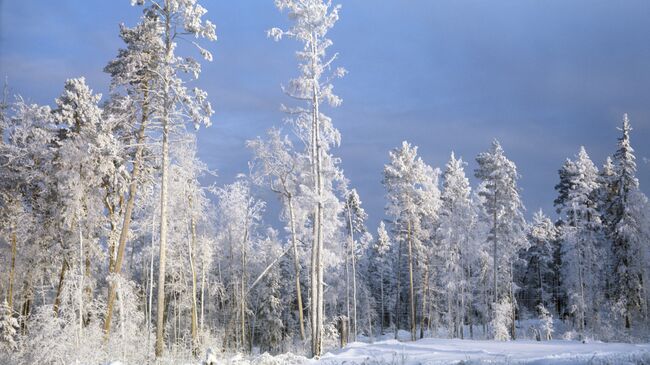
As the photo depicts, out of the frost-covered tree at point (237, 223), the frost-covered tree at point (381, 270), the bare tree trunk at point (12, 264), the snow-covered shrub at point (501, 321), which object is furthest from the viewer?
the frost-covered tree at point (381, 270)

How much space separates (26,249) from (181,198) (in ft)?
27.0

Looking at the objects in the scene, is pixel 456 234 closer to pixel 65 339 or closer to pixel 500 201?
pixel 500 201

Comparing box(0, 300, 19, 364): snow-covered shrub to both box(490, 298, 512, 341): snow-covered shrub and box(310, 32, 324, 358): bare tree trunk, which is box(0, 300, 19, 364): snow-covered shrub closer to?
box(310, 32, 324, 358): bare tree trunk

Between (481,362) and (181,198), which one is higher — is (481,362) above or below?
below

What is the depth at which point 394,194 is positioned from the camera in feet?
136

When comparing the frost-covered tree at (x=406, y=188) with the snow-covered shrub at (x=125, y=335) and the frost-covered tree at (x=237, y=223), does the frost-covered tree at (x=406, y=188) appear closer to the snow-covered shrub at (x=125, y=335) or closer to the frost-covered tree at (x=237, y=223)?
the frost-covered tree at (x=237, y=223)

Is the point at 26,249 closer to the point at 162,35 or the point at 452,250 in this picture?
the point at 162,35

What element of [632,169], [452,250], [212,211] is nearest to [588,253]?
[632,169]

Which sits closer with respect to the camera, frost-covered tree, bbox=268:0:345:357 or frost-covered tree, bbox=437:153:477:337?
frost-covered tree, bbox=268:0:345:357

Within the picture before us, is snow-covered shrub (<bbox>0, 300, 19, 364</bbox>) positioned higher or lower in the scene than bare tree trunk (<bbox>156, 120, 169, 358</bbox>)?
lower

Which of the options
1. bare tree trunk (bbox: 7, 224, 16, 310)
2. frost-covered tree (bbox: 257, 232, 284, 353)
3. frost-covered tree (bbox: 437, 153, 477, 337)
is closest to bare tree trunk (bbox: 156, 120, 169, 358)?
bare tree trunk (bbox: 7, 224, 16, 310)

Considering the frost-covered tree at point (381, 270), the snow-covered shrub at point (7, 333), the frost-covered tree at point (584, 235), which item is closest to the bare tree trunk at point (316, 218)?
the snow-covered shrub at point (7, 333)

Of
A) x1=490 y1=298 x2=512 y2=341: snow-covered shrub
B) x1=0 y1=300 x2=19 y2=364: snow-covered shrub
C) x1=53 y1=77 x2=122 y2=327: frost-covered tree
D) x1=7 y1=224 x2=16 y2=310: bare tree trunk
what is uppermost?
x1=53 y1=77 x2=122 y2=327: frost-covered tree

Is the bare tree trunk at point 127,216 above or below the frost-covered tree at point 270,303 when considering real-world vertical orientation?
above
